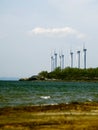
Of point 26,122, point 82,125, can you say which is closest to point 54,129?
point 82,125

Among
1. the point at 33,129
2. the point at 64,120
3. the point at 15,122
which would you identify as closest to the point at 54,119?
the point at 64,120

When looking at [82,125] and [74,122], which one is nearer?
[82,125]

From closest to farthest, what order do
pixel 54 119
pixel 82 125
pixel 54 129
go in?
pixel 54 129 → pixel 82 125 → pixel 54 119

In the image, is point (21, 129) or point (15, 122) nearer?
point (21, 129)

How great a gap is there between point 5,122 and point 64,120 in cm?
397

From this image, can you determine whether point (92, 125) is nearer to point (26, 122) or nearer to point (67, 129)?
point (67, 129)

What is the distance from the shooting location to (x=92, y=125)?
2695cm

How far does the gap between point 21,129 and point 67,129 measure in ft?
8.55

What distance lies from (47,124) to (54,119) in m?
3.15

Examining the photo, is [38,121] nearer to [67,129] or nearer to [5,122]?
[5,122]

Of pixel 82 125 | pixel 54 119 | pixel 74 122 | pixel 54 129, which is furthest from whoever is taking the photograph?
pixel 54 119

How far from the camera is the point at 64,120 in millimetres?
30156

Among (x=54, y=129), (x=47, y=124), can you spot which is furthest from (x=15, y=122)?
(x=54, y=129)

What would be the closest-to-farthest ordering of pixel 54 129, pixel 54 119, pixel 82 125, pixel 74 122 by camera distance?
pixel 54 129 → pixel 82 125 → pixel 74 122 → pixel 54 119
